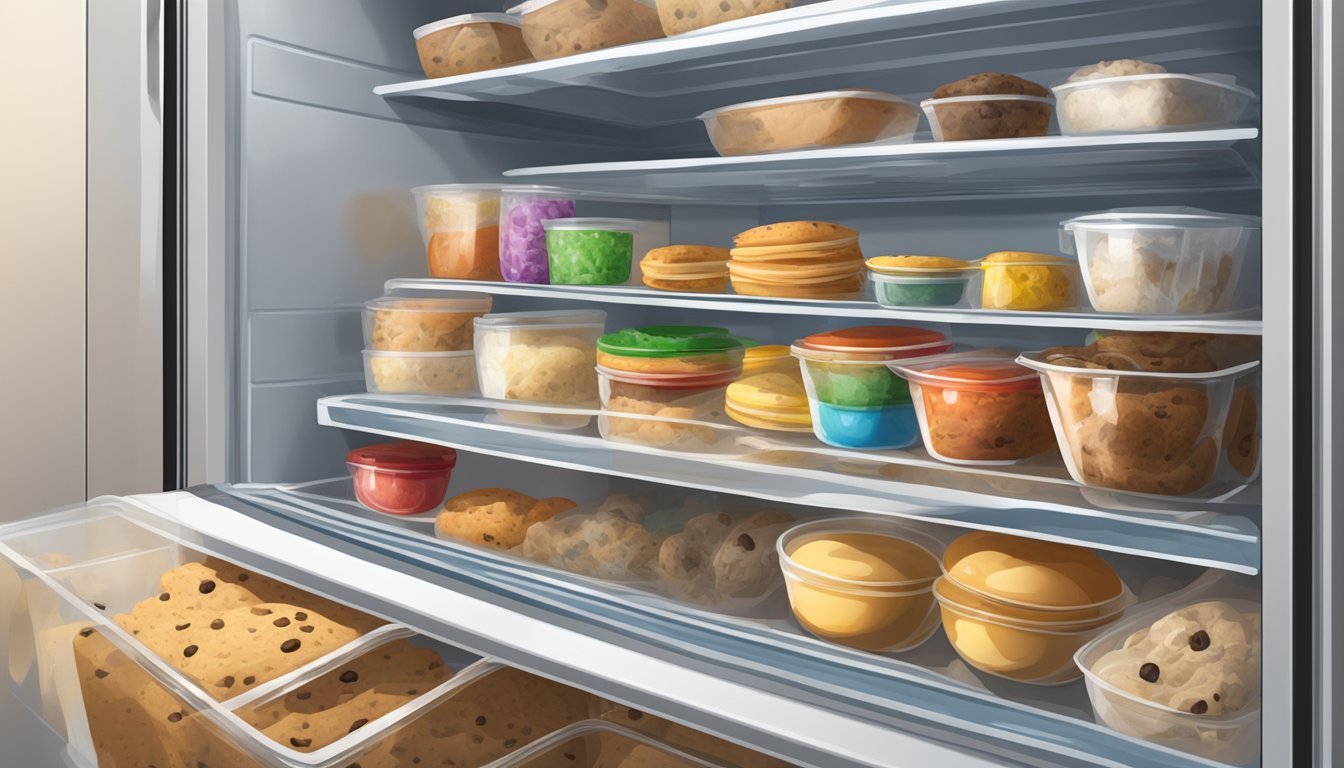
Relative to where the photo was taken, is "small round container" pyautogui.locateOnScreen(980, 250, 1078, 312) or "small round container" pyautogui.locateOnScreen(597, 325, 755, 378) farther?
"small round container" pyautogui.locateOnScreen(597, 325, 755, 378)

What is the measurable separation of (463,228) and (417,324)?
18 centimetres

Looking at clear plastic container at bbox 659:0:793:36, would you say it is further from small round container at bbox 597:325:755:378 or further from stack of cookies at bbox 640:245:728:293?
small round container at bbox 597:325:755:378

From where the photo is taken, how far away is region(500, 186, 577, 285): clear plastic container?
1647 millimetres

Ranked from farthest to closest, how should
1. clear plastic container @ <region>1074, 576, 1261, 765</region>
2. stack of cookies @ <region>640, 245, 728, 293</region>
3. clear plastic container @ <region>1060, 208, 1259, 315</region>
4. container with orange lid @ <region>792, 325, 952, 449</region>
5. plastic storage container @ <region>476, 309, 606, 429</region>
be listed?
plastic storage container @ <region>476, 309, 606, 429</region> → stack of cookies @ <region>640, 245, 728, 293</region> → container with orange lid @ <region>792, 325, 952, 449</region> → clear plastic container @ <region>1060, 208, 1259, 315</region> → clear plastic container @ <region>1074, 576, 1261, 765</region>

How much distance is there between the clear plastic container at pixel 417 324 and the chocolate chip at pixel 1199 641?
47.0 inches

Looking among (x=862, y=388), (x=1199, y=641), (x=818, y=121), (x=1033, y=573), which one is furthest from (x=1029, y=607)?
(x=818, y=121)

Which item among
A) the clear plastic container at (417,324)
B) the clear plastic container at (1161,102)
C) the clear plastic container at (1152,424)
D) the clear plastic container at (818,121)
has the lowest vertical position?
the clear plastic container at (1152,424)

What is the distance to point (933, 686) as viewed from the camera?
1.03 meters

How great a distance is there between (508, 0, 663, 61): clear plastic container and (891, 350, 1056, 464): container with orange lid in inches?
27.5

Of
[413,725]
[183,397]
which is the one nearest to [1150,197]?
[413,725]

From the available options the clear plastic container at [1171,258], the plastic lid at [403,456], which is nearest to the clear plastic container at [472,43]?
the plastic lid at [403,456]

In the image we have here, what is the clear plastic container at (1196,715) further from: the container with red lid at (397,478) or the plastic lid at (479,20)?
the plastic lid at (479,20)

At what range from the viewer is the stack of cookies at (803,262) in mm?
1337

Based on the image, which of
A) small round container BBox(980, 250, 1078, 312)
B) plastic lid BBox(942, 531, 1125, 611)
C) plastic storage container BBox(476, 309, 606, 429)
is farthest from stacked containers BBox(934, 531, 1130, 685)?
plastic storage container BBox(476, 309, 606, 429)
